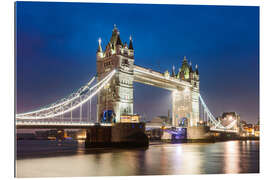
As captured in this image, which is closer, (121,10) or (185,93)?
(121,10)

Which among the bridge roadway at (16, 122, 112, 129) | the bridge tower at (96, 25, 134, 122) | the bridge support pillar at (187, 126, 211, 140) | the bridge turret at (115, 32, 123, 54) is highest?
the bridge turret at (115, 32, 123, 54)

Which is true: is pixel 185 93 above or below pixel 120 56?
below

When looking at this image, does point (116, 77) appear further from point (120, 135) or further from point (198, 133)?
point (198, 133)

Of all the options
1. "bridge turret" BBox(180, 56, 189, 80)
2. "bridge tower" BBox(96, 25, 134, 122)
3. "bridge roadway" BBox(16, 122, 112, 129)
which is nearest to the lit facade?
"bridge tower" BBox(96, 25, 134, 122)

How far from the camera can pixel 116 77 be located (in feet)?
94.4

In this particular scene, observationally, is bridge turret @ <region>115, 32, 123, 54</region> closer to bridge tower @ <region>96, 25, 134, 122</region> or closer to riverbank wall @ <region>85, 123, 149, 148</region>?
bridge tower @ <region>96, 25, 134, 122</region>

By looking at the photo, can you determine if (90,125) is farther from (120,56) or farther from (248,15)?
(248,15)

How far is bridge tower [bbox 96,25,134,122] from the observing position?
94.1 ft

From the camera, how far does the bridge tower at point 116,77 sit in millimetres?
28688

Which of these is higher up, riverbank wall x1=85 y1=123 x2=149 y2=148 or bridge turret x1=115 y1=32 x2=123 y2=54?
bridge turret x1=115 y1=32 x2=123 y2=54

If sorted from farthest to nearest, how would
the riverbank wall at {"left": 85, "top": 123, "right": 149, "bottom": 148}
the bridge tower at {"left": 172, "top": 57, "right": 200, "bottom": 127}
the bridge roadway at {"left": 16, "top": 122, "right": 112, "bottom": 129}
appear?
the bridge tower at {"left": 172, "top": 57, "right": 200, "bottom": 127} → the riverbank wall at {"left": 85, "top": 123, "right": 149, "bottom": 148} → the bridge roadway at {"left": 16, "top": 122, "right": 112, "bottom": 129}
